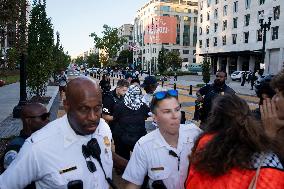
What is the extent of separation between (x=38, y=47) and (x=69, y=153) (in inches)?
710

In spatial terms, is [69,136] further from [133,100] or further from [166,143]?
[133,100]

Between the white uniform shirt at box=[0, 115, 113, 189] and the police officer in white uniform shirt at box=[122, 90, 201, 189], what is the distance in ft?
1.96

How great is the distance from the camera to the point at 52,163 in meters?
2.40

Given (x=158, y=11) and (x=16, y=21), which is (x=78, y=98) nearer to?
(x=16, y=21)

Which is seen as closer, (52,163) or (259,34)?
(52,163)

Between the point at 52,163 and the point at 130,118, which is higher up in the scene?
the point at 52,163

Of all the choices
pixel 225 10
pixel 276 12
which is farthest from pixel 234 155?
pixel 225 10

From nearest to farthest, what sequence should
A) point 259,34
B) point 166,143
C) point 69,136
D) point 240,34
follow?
point 69,136 < point 166,143 < point 259,34 < point 240,34

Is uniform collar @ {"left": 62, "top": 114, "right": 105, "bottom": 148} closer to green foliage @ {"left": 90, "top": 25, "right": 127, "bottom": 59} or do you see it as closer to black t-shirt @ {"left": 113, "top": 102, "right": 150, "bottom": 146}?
black t-shirt @ {"left": 113, "top": 102, "right": 150, "bottom": 146}

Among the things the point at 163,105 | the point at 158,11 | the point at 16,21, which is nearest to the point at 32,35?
the point at 16,21

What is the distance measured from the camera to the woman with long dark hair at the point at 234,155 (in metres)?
1.96

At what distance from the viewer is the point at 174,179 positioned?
3.13m

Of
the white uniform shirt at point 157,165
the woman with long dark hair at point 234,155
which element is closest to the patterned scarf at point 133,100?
the white uniform shirt at point 157,165

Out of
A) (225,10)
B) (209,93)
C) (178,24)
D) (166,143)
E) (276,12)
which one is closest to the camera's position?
(166,143)
